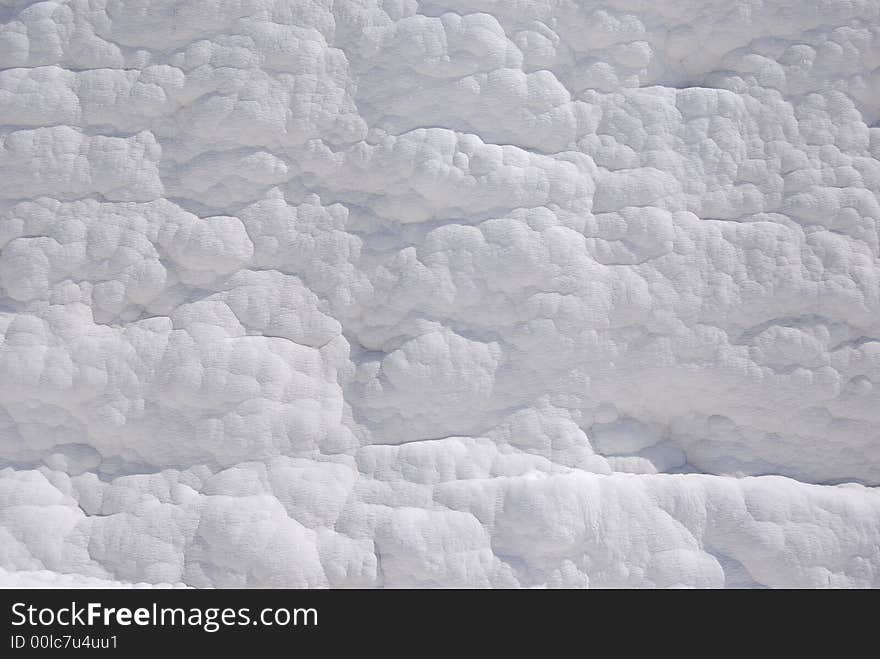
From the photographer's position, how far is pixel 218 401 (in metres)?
1.56

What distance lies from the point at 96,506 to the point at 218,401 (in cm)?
30

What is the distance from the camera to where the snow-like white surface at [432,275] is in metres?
1.53

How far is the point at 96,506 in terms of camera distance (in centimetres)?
156

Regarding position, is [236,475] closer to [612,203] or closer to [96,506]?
[96,506]

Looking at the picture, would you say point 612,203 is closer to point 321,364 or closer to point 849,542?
point 321,364

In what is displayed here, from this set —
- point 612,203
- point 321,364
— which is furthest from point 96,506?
point 612,203

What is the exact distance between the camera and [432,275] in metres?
1.60

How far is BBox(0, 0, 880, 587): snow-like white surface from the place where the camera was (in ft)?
5.03

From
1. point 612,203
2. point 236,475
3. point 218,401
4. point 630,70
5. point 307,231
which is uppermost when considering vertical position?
point 630,70
